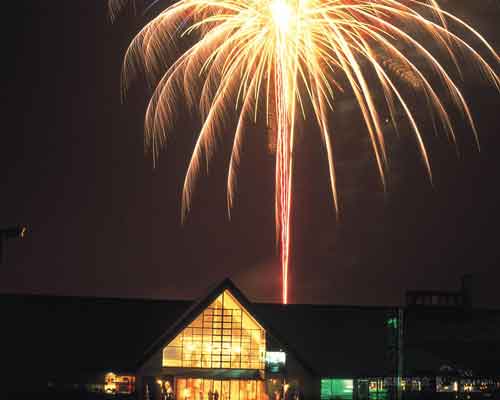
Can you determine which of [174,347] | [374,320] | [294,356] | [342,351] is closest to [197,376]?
[174,347]

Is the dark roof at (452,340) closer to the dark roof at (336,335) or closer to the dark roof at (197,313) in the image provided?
the dark roof at (197,313)

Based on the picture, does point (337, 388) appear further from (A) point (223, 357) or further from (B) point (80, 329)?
(B) point (80, 329)

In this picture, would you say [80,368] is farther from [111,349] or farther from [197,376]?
[197,376]

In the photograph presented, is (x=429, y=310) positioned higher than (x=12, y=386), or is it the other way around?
(x=429, y=310)

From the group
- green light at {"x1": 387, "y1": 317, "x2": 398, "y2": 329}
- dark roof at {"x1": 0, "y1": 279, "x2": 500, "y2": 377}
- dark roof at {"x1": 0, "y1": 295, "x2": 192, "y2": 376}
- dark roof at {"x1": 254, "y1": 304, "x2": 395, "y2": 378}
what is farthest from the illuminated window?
green light at {"x1": 387, "y1": 317, "x2": 398, "y2": 329}

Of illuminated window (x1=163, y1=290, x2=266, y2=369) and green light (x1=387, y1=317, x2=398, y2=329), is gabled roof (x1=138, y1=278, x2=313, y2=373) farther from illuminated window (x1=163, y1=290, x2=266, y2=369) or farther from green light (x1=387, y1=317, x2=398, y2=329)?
green light (x1=387, y1=317, x2=398, y2=329)

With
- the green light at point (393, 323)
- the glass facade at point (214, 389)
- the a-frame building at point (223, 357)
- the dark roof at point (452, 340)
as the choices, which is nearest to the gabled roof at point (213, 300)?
the a-frame building at point (223, 357)

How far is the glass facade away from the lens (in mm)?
36281

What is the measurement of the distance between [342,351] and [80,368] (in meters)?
11.0

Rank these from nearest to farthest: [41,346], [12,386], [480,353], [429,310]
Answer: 1. [12,386]
2. [41,346]
3. [480,353]
4. [429,310]

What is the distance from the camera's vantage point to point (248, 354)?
120 ft

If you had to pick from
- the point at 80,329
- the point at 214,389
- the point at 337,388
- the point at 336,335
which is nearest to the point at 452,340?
the point at 336,335

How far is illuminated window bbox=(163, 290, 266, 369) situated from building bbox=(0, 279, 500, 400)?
1.5 inches

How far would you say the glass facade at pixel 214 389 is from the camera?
36281mm
